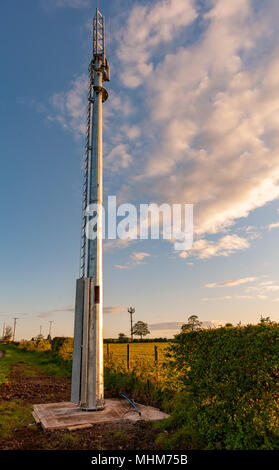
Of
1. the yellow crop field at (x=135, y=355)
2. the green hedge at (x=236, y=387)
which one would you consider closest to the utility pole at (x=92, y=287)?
the yellow crop field at (x=135, y=355)

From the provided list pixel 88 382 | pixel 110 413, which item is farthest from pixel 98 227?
pixel 110 413

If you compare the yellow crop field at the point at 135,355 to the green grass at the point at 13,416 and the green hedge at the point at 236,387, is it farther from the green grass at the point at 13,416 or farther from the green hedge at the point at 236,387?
the green grass at the point at 13,416

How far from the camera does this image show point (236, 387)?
5.97m

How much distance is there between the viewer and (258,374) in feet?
18.8

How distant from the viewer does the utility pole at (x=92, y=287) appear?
32.9ft

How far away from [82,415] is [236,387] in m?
5.55

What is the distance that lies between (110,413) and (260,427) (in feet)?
17.8

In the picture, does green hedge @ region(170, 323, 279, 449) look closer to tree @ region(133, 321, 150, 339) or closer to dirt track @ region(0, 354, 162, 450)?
dirt track @ region(0, 354, 162, 450)

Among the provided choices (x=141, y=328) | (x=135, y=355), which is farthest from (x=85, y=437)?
A: (x=141, y=328)

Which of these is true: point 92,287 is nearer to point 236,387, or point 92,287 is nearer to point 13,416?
point 13,416

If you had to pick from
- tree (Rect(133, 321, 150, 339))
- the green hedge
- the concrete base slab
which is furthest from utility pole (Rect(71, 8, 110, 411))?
tree (Rect(133, 321, 150, 339))

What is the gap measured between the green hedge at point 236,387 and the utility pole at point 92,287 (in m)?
4.21

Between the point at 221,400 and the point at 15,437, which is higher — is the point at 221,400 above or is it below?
above
